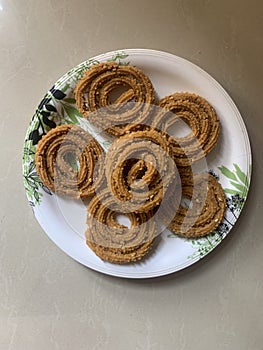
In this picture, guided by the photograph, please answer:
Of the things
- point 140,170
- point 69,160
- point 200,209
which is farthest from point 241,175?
point 69,160

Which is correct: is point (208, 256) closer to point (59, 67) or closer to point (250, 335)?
point (250, 335)

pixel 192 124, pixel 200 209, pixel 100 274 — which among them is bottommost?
pixel 100 274

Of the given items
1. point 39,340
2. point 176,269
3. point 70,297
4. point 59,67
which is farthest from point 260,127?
point 39,340

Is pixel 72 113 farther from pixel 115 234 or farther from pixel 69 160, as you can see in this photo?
pixel 115 234

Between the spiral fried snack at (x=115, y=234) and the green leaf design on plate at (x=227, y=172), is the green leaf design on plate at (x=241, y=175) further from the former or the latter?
the spiral fried snack at (x=115, y=234)

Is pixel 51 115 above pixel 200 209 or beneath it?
above

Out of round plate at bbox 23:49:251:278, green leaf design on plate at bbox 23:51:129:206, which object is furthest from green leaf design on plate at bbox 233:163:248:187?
green leaf design on plate at bbox 23:51:129:206
